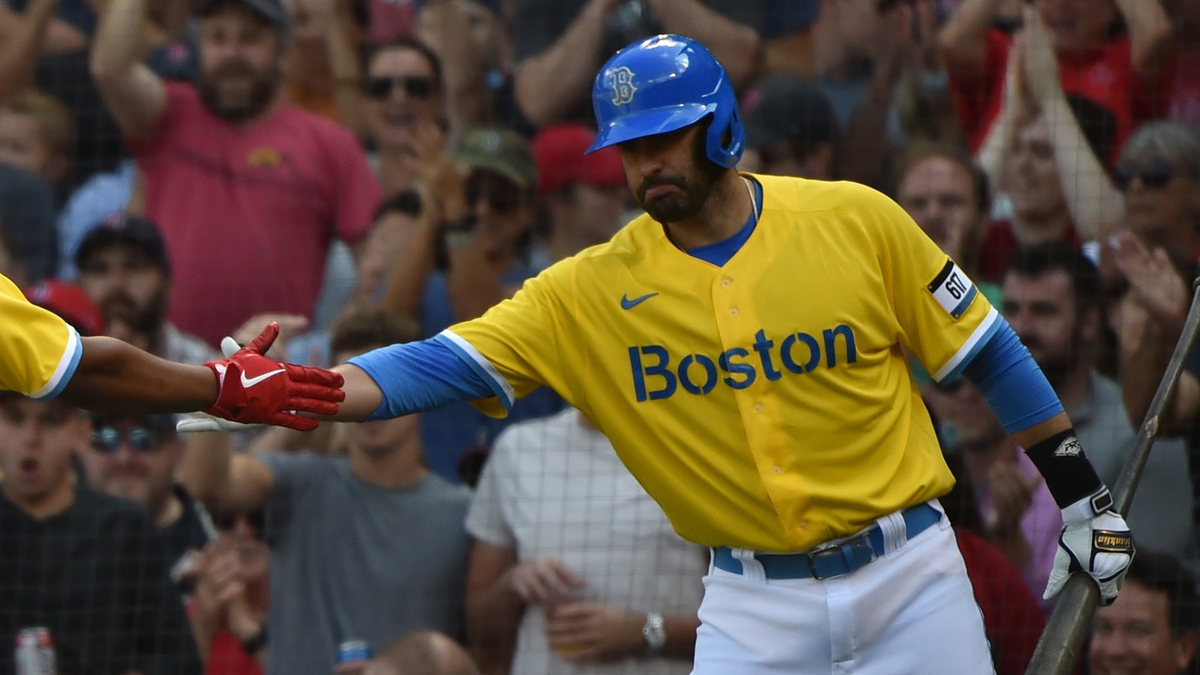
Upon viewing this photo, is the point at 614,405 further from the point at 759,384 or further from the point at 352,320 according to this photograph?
the point at 352,320

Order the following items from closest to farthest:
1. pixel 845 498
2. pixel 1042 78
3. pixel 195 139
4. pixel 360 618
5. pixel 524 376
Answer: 1. pixel 845 498
2. pixel 524 376
3. pixel 360 618
4. pixel 1042 78
5. pixel 195 139

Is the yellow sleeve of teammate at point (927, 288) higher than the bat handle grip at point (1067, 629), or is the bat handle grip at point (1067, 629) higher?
the yellow sleeve of teammate at point (927, 288)

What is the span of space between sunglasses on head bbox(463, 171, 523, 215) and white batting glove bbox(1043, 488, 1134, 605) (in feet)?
9.87

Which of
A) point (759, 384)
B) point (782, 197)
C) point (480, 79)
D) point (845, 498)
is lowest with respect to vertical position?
point (845, 498)

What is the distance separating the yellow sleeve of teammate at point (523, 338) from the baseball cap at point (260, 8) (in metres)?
3.31

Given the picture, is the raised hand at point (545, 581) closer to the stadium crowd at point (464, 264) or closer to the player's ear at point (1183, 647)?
the stadium crowd at point (464, 264)

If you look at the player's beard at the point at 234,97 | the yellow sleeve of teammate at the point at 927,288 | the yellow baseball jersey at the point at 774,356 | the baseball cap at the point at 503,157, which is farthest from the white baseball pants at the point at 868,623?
the player's beard at the point at 234,97

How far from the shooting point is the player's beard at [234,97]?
6.28m

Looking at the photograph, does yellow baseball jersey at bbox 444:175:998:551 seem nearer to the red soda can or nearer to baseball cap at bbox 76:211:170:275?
the red soda can

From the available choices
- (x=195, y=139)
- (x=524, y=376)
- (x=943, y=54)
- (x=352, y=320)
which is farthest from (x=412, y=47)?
(x=524, y=376)

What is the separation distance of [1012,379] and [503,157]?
9.92ft

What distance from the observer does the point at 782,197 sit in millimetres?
3389

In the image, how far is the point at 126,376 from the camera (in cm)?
292

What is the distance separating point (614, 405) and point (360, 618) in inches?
83.7
